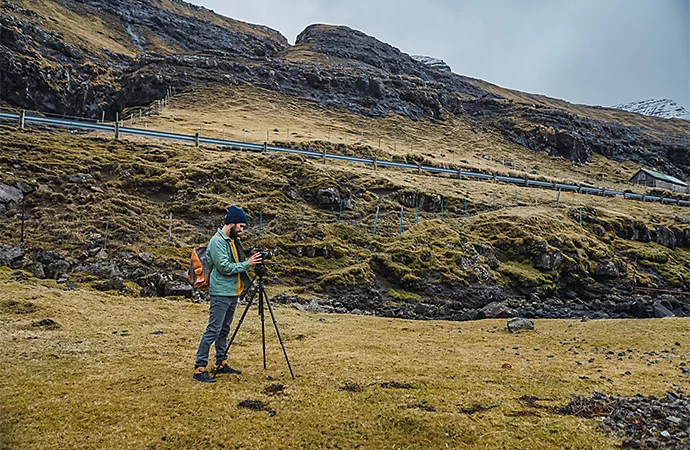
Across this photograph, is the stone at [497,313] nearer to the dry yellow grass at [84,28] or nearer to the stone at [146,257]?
the stone at [146,257]

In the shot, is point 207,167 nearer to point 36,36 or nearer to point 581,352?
point 581,352

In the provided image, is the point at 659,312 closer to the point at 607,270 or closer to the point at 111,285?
the point at 607,270

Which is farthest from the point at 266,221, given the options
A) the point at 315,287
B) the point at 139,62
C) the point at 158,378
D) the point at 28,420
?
the point at 139,62

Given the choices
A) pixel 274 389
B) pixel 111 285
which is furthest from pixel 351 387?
pixel 111 285

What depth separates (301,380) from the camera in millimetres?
7887

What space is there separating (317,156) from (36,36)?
254 feet

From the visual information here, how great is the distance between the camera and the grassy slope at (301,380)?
5578 mm

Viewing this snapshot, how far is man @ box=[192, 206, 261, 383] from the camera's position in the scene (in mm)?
7520

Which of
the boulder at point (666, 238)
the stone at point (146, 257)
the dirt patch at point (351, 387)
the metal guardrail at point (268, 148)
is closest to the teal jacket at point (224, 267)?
the dirt patch at point (351, 387)

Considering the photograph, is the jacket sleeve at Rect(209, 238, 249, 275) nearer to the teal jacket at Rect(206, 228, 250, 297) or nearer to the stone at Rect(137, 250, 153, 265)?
the teal jacket at Rect(206, 228, 250, 297)

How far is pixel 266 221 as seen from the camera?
87.0 feet

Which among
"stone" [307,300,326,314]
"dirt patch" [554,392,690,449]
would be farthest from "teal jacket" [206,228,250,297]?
"stone" [307,300,326,314]

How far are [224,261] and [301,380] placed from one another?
272cm

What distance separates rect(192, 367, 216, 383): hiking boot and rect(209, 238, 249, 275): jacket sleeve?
184 cm
